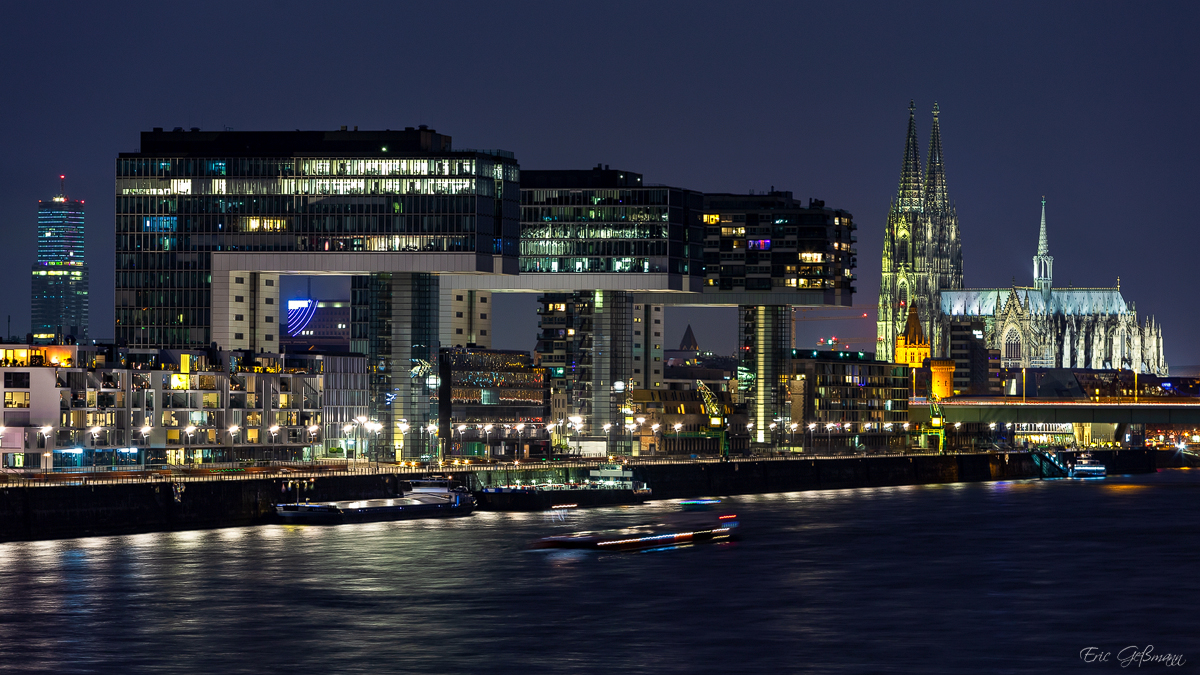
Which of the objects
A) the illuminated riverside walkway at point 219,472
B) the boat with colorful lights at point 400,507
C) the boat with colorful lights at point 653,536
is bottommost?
the boat with colorful lights at point 653,536

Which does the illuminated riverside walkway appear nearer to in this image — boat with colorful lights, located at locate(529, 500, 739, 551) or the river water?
the river water

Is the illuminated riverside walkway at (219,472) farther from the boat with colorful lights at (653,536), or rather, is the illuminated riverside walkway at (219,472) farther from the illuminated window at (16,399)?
the boat with colorful lights at (653,536)

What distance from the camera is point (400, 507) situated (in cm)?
16500

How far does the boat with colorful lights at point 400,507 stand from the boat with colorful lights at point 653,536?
823 inches

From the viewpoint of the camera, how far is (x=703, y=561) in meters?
132

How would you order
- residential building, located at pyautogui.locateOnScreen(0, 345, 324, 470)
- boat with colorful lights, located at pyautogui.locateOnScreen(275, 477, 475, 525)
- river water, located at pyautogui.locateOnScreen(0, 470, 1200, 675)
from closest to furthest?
river water, located at pyautogui.locateOnScreen(0, 470, 1200, 675) → boat with colorful lights, located at pyautogui.locateOnScreen(275, 477, 475, 525) → residential building, located at pyautogui.locateOnScreen(0, 345, 324, 470)

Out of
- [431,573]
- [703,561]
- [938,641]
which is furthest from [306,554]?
[938,641]

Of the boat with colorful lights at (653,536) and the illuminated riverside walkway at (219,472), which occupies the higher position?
the illuminated riverside walkway at (219,472)

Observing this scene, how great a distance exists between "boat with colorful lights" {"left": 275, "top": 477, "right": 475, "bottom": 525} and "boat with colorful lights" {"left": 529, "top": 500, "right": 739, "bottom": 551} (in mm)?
20903

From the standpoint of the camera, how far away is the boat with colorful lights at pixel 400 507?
155000 mm

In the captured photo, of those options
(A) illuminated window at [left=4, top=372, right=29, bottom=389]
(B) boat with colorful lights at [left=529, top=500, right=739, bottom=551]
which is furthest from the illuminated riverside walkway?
(B) boat with colorful lights at [left=529, top=500, right=739, bottom=551]

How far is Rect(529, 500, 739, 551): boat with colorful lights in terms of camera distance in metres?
138

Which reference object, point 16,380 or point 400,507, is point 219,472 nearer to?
point 400,507

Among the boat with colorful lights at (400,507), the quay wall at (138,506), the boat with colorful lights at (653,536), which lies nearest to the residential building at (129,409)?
the quay wall at (138,506)
